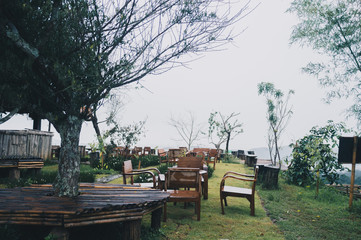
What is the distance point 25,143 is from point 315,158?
11.5 meters

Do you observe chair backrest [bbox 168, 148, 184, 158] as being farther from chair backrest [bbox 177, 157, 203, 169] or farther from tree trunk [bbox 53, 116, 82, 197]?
tree trunk [bbox 53, 116, 82, 197]

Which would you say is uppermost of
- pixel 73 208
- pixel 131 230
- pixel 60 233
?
pixel 73 208

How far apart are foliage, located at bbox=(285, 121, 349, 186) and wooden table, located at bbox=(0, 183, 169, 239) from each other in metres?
5.57

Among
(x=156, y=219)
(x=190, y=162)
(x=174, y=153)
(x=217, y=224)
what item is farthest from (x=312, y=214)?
(x=174, y=153)

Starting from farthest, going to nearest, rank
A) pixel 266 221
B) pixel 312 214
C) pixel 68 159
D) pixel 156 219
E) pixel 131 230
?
pixel 312 214, pixel 266 221, pixel 156 219, pixel 68 159, pixel 131 230

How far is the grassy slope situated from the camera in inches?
144

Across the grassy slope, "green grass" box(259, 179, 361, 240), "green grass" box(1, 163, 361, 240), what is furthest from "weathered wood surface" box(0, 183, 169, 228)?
"green grass" box(259, 179, 361, 240)

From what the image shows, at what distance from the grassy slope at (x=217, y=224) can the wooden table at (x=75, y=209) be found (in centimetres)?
76

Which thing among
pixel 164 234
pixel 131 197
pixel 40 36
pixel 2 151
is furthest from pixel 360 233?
pixel 2 151

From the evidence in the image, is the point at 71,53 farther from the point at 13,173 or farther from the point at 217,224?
the point at 13,173

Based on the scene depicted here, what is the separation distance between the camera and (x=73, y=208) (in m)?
2.56

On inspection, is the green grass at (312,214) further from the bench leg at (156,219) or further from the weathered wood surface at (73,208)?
the weathered wood surface at (73,208)

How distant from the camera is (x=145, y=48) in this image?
334 centimetres

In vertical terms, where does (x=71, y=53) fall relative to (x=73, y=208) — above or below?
above
